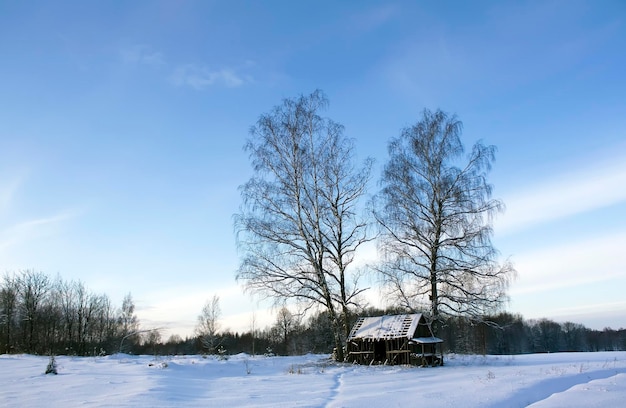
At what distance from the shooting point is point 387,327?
21.6m

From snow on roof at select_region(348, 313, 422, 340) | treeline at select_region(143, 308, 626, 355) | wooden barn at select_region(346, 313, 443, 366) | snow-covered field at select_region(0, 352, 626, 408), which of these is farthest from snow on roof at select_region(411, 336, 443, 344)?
treeline at select_region(143, 308, 626, 355)

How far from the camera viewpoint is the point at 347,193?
2244 centimetres

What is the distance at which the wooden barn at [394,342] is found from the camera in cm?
2053

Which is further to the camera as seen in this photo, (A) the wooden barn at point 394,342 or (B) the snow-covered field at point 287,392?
(A) the wooden barn at point 394,342

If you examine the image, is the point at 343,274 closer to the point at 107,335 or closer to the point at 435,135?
the point at 435,135

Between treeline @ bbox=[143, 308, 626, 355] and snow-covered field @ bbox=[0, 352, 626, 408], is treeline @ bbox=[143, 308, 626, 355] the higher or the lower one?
the lower one

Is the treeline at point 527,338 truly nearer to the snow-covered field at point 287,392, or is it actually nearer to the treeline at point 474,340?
the treeline at point 474,340

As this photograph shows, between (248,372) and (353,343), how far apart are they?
666 centimetres

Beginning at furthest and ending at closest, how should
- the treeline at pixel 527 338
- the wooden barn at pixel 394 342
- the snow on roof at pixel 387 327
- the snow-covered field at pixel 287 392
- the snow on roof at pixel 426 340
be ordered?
1. the treeline at pixel 527 338
2. the snow on roof at pixel 387 327
3. the wooden barn at pixel 394 342
4. the snow on roof at pixel 426 340
5. the snow-covered field at pixel 287 392

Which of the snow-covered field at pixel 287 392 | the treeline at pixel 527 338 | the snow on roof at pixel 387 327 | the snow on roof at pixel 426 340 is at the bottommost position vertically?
the treeline at pixel 527 338

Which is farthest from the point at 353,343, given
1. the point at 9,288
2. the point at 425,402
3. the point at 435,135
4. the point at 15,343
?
the point at 9,288

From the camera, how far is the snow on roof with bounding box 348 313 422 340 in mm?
20844

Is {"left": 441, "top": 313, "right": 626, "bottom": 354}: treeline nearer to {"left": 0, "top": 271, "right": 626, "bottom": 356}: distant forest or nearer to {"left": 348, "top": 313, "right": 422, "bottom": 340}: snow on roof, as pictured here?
{"left": 0, "top": 271, "right": 626, "bottom": 356}: distant forest

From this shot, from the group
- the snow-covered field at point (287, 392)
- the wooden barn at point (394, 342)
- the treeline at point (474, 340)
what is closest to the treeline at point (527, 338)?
the treeline at point (474, 340)
